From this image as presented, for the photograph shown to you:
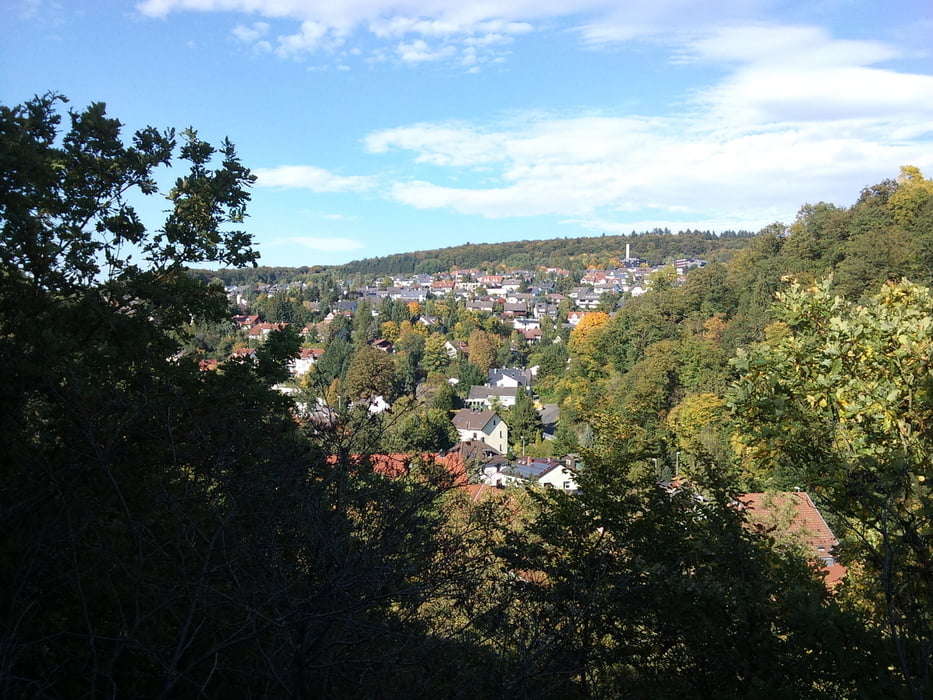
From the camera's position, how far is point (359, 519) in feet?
9.86

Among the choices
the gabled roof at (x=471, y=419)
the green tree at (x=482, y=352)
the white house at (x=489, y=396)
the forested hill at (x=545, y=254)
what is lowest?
the white house at (x=489, y=396)

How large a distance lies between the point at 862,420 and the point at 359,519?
3.08m

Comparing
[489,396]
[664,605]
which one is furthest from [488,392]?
[664,605]

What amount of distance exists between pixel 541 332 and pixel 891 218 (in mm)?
49975

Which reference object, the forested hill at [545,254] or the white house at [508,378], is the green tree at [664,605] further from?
the forested hill at [545,254]

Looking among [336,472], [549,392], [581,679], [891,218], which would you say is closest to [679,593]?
[581,679]

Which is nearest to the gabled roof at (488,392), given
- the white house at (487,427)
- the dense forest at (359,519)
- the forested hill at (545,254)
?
the white house at (487,427)

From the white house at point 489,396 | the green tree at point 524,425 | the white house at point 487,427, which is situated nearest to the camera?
the green tree at point 524,425

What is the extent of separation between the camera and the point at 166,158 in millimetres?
6230

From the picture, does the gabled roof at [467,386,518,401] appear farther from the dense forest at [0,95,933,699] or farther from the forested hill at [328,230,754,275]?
the forested hill at [328,230,754,275]

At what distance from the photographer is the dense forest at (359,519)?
2816mm

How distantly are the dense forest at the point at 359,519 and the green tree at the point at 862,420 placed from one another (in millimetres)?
20

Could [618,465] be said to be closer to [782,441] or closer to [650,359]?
[782,441]

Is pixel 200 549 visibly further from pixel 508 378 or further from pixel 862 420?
pixel 508 378
